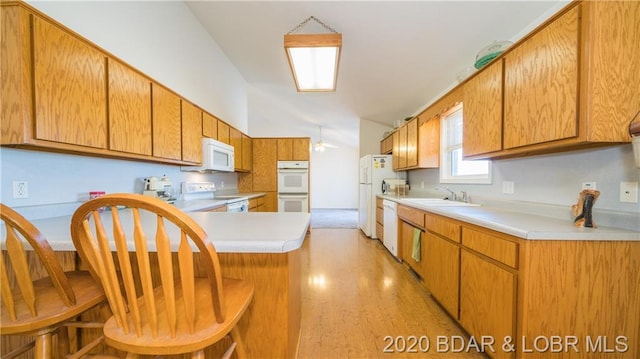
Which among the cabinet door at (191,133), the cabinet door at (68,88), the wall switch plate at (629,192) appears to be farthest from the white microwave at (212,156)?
the wall switch plate at (629,192)

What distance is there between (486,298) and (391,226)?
1.96 meters

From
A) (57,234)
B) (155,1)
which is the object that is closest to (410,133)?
(155,1)

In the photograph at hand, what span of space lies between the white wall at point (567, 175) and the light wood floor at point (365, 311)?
3.92 feet

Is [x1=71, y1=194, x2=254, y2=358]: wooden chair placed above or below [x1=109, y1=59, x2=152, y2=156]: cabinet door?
below

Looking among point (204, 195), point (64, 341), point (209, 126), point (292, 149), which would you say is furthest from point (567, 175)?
point (292, 149)

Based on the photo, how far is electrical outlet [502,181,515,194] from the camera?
77.8 inches

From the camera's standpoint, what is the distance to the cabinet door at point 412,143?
3.35m

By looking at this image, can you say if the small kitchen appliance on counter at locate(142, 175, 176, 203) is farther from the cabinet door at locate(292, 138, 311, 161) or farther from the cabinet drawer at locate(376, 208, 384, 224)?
the cabinet drawer at locate(376, 208, 384, 224)

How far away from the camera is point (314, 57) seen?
2.14 metres

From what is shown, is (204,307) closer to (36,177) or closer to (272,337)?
(272,337)

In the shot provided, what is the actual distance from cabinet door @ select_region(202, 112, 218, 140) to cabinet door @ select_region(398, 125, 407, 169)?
2896 mm

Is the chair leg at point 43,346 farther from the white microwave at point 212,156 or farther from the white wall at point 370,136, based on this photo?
the white wall at point 370,136

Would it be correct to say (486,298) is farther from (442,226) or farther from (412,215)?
(412,215)

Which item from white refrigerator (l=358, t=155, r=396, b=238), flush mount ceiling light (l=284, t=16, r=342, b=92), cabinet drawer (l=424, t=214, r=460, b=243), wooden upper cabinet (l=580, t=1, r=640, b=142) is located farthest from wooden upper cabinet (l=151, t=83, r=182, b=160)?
white refrigerator (l=358, t=155, r=396, b=238)
